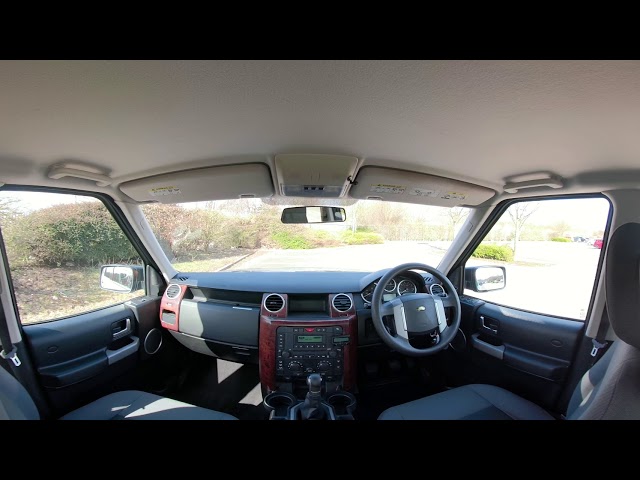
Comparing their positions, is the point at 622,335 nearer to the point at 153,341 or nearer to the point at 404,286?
the point at 404,286

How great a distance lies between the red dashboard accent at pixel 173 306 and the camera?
102 inches

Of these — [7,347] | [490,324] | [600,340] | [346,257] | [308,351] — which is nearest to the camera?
[7,347]

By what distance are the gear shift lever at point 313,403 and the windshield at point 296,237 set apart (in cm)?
137

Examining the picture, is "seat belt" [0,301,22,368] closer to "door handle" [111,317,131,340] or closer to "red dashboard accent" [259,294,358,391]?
"door handle" [111,317,131,340]

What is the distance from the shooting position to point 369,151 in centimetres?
167

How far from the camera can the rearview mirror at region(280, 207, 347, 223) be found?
258 centimetres

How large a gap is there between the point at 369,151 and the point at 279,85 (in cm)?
83

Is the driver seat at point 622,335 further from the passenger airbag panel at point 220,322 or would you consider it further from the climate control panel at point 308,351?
the passenger airbag panel at point 220,322

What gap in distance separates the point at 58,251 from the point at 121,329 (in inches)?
34.4

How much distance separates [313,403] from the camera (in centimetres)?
193

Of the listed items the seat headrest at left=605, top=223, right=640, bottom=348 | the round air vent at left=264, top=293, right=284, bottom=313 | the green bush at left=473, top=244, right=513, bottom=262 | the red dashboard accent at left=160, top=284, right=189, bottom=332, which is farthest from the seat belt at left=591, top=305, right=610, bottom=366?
the red dashboard accent at left=160, top=284, right=189, bottom=332

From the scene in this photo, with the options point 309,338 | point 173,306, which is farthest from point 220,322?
point 309,338

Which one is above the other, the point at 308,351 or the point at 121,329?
the point at 121,329
